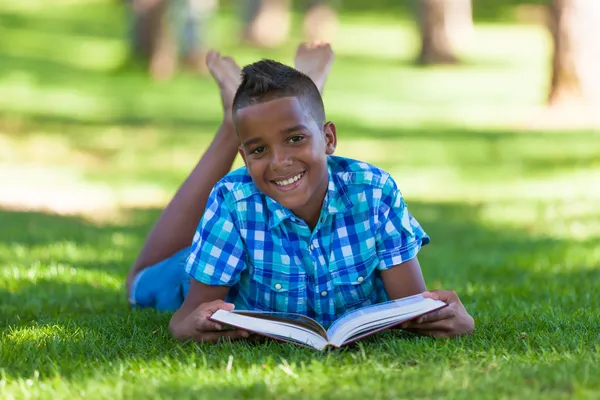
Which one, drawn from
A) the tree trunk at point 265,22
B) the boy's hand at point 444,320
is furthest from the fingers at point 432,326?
the tree trunk at point 265,22

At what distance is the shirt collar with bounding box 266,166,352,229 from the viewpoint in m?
4.29

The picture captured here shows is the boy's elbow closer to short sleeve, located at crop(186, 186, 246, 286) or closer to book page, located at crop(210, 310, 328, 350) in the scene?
short sleeve, located at crop(186, 186, 246, 286)

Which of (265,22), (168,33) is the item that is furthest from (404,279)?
(265,22)

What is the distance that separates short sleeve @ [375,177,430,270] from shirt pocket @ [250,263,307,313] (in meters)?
0.36

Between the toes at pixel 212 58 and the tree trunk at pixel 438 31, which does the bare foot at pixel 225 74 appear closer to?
the toes at pixel 212 58

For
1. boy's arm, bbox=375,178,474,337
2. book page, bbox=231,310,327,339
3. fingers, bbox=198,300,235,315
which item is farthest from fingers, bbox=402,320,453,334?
fingers, bbox=198,300,235,315

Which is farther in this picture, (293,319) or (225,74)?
(225,74)

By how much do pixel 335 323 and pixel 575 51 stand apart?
11.0 metres

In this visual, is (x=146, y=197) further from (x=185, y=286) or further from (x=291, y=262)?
(x=291, y=262)

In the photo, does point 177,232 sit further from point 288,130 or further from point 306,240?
point 288,130

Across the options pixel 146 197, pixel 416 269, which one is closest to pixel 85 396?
pixel 416 269

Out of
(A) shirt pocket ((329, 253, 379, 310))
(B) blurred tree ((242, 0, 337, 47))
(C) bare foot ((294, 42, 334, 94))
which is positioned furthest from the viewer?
(B) blurred tree ((242, 0, 337, 47))

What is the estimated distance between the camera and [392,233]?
4363mm

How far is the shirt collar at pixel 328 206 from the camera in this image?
4285mm
